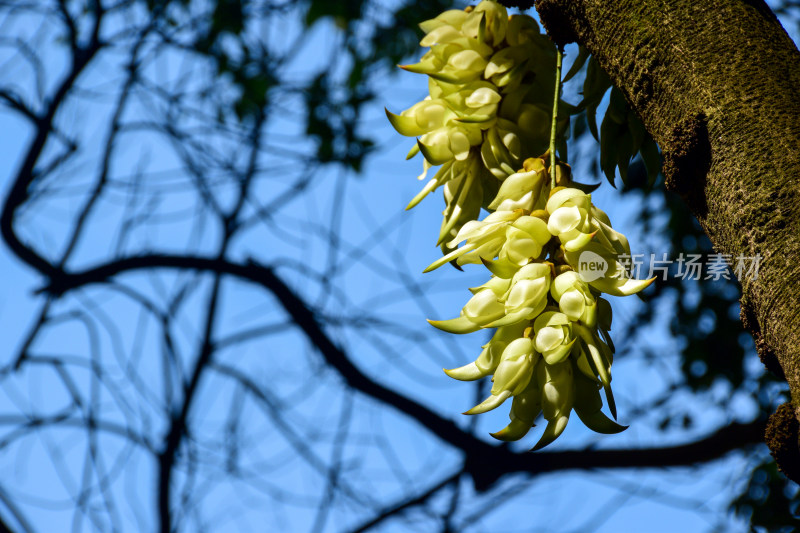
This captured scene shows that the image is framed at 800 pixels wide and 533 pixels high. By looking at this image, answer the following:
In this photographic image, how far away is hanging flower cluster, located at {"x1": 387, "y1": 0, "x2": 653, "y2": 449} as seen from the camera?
1.92 ft

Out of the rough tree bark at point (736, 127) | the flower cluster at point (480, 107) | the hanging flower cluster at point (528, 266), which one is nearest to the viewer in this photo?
the rough tree bark at point (736, 127)

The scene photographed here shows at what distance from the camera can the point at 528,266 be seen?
592 millimetres

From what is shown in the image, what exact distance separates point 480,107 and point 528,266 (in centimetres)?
22

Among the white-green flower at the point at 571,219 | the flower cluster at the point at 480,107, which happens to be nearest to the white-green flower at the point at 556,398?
the white-green flower at the point at 571,219

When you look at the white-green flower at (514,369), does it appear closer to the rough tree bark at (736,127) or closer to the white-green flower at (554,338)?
the white-green flower at (554,338)

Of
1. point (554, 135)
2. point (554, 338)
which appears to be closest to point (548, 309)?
point (554, 338)

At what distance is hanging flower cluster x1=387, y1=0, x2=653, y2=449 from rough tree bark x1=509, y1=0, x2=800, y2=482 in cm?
9

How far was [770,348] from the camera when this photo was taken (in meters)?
0.51

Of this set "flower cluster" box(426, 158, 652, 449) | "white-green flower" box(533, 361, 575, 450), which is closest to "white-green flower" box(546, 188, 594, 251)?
"flower cluster" box(426, 158, 652, 449)

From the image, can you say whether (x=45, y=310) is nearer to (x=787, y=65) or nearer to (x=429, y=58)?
(x=429, y=58)

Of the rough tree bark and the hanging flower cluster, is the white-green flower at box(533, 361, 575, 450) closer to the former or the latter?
the hanging flower cluster

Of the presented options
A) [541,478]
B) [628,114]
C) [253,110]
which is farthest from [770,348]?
[253,110]

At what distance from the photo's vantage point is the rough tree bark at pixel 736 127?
48cm

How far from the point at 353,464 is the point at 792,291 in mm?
2080
